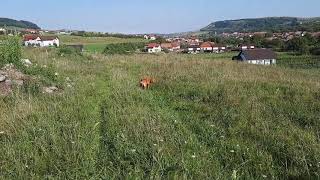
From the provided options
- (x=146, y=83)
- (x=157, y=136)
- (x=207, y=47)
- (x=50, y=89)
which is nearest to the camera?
(x=157, y=136)

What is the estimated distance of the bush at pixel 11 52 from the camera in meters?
11.9

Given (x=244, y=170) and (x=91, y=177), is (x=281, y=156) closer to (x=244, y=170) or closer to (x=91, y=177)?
(x=244, y=170)

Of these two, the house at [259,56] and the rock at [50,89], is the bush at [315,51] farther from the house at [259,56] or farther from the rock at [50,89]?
the rock at [50,89]

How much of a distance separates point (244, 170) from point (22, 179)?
254 centimetres

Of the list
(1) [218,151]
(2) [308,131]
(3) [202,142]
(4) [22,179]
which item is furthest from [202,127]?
(4) [22,179]

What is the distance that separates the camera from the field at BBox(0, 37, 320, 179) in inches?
191

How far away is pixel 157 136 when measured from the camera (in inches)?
229

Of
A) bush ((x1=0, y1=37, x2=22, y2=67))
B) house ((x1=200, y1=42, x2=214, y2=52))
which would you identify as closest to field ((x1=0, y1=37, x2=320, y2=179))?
bush ((x1=0, y1=37, x2=22, y2=67))

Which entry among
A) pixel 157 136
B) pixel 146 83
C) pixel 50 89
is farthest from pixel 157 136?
pixel 146 83

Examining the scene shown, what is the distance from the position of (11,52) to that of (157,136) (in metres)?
7.92

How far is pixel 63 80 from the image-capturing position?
11328mm

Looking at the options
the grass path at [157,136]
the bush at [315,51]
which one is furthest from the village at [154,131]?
the bush at [315,51]

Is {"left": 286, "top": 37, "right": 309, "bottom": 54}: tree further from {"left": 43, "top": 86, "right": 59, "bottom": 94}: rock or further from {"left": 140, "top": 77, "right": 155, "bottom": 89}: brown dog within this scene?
{"left": 43, "top": 86, "right": 59, "bottom": 94}: rock

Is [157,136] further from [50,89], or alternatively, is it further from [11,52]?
[11,52]
